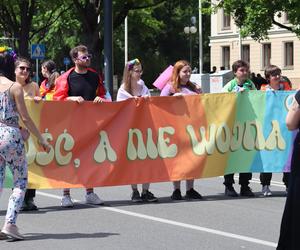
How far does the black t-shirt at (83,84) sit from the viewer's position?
10.6 m

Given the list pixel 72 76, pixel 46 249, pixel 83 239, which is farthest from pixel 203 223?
pixel 72 76

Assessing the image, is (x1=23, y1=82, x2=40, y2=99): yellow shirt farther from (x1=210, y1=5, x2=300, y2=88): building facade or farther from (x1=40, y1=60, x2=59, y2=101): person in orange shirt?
A: (x1=210, y1=5, x2=300, y2=88): building facade

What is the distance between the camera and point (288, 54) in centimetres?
6600

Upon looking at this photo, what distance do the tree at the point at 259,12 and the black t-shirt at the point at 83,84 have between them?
72.3ft

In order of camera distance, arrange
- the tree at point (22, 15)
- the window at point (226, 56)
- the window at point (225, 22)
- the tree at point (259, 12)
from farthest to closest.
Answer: the window at point (226, 56), the window at point (225, 22), the tree at point (22, 15), the tree at point (259, 12)

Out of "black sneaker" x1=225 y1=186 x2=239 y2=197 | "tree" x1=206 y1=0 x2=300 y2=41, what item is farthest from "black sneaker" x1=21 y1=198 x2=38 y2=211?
"tree" x1=206 y1=0 x2=300 y2=41

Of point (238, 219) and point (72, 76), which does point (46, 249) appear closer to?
point (238, 219)

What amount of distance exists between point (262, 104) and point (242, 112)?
0.32m

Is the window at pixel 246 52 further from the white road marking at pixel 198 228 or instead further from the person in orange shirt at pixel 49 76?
the white road marking at pixel 198 228

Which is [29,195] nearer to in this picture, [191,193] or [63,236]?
[63,236]

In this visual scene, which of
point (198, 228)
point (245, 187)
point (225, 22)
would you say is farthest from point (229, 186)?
point (225, 22)

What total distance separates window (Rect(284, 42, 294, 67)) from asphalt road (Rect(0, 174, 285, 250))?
180 ft

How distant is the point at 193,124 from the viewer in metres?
11.2

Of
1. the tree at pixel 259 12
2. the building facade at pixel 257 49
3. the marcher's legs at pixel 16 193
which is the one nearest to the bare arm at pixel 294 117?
the marcher's legs at pixel 16 193
